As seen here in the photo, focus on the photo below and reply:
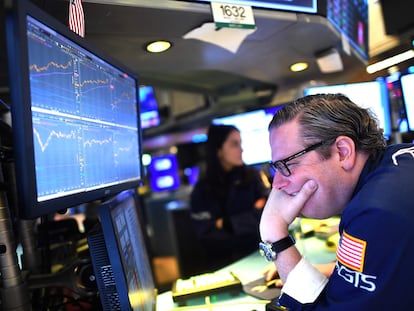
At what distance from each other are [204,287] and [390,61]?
5.69 ft

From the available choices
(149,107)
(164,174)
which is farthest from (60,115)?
(164,174)

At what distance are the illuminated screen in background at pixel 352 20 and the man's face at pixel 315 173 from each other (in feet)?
A: 2.72

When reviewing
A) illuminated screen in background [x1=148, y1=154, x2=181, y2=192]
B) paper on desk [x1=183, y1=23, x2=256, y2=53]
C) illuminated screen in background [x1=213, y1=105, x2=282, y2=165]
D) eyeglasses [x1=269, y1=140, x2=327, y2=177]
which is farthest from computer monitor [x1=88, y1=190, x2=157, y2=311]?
illuminated screen in background [x1=148, y1=154, x2=181, y2=192]

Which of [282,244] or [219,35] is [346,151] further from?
[219,35]

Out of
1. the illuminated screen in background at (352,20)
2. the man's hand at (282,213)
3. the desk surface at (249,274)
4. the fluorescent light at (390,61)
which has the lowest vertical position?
the desk surface at (249,274)

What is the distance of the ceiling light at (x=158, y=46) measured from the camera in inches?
53.2

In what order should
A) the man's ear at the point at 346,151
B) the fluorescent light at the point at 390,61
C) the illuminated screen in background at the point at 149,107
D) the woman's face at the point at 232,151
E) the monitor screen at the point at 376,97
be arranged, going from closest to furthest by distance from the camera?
the man's ear at the point at 346,151 → the monitor screen at the point at 376,97 → the fluorescent light at the point at 390,61 → the woman's face at the point at 232,151 → the illuminated screen in background at the point at 149,107

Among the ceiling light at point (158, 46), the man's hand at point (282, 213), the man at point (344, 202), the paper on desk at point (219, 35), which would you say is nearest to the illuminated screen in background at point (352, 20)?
the paper on desk at point (219, 35)

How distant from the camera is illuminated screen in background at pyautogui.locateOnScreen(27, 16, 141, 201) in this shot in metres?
0.63

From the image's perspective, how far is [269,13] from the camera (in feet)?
4.15

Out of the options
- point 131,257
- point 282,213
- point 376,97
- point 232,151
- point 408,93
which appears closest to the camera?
point 131,257

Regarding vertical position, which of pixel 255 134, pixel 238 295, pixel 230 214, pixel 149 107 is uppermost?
pixel 149 107

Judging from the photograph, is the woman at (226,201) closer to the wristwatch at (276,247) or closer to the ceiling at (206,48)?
the ceiling at (206,48)

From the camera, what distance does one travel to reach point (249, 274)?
4.58 feet
